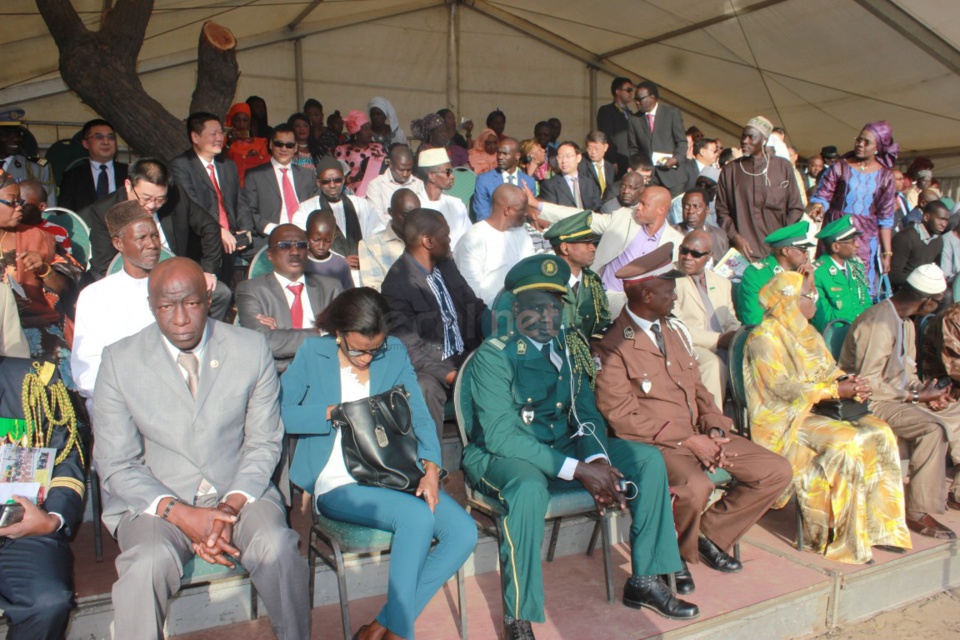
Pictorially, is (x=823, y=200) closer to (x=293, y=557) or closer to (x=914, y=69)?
(x=914, y=69)

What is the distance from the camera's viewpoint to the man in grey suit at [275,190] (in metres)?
6.60

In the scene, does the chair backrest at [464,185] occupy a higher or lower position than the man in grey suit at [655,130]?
lower

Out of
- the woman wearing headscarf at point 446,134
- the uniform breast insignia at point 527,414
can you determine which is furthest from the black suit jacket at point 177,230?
the woman wearing headscarf at point 446,134

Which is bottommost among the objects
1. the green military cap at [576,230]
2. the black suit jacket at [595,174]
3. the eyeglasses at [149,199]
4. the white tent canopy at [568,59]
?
the green military cap at [576,230]

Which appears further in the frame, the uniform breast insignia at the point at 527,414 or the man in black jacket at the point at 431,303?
the man in black jacket at the point at 431,303

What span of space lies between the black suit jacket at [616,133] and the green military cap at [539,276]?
5345mm

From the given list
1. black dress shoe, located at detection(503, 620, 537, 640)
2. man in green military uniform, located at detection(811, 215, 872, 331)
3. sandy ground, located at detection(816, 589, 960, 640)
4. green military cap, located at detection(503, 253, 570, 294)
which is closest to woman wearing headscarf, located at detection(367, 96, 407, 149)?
man in green military uniform, located at detection(811, 215, 872, 331)

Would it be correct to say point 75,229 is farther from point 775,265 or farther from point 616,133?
point 616,133

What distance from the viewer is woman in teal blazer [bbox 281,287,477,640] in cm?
321

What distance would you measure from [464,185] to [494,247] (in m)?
2.50

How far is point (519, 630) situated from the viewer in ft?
11.3

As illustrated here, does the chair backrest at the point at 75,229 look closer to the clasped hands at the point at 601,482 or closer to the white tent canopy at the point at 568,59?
the clasped hands at the point at 601,482

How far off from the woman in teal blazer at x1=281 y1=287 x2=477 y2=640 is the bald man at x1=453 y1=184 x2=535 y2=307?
7.29ft

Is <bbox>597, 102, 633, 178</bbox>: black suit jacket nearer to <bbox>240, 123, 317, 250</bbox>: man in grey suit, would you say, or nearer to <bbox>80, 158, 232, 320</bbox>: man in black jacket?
<bbox>240, 123, 317, 250</bbox>: man in grey suit
